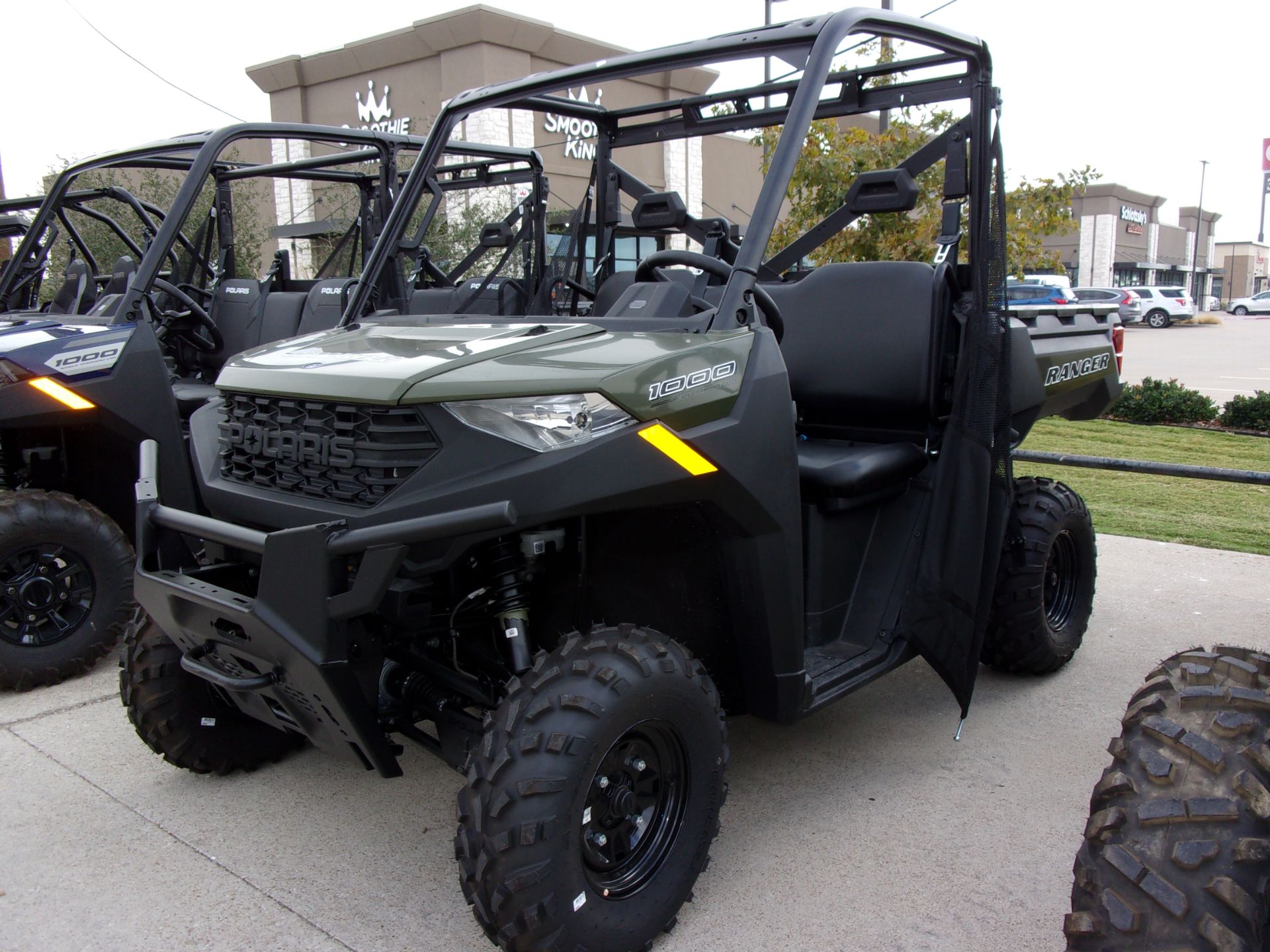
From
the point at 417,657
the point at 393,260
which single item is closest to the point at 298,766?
the point at 417,657

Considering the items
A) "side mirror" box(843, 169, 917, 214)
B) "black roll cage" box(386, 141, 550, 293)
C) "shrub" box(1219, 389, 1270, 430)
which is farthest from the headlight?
"shrub" box(1219, 389, 1270, 430)

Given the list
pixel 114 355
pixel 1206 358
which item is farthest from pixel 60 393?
pixel 1206 358

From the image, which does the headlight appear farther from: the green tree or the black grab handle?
the green tree

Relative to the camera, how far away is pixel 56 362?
4.42 meters

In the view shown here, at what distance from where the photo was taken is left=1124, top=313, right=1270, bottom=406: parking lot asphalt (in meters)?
16.8

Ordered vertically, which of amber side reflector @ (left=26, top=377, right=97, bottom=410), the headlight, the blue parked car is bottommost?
the blue parked car

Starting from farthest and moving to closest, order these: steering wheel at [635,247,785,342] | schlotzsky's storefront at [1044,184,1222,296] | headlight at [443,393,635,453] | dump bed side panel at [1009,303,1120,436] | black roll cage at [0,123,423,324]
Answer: schlotzsky's storefront at [1044,184,1222,296]
black roll cage at [0,123,423,324]
dump bed side panel at [1009,303,1120,436]
steering wheel at [635,247,785,342]
headlight at [443,393,635,453]

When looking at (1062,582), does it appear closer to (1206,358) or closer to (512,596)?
(512,596)

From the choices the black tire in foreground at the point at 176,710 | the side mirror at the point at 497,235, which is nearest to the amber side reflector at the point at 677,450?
the black tire in foreground at the point at 176,710

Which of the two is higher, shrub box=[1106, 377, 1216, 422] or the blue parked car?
the blue parked car

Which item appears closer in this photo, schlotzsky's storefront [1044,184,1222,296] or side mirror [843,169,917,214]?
side mirror [843,169,917,214]

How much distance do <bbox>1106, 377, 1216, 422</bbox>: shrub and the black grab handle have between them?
34.0 ft

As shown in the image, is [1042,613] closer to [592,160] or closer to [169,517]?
[592,160]

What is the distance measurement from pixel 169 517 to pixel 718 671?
5.02 feet
